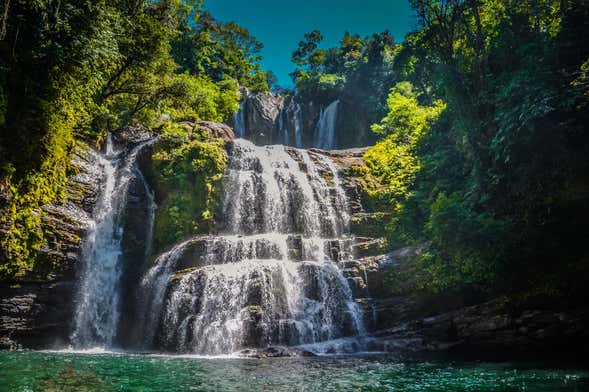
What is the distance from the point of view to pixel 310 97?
42.9 metres

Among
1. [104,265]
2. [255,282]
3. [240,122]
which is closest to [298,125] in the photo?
[240,122]

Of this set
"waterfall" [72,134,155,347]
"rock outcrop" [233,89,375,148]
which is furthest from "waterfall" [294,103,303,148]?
"waterfall" [72,134,155,347]

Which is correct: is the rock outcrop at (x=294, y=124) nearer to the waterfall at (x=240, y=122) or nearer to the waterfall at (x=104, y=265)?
the waterfall at (x=240, y=122)

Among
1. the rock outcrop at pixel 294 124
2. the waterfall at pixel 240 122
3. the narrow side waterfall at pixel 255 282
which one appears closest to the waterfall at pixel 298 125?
the rock outcrop at pixel 294 124

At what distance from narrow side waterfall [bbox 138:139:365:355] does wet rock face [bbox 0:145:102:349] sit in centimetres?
301

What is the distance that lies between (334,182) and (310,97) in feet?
72.2

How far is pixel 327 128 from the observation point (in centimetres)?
3928

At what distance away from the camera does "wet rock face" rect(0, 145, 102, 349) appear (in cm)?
1441

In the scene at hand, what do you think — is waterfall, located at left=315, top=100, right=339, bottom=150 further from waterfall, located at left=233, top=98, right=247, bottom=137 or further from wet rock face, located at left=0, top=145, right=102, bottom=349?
wet rock face, located at left=0, top=145, right=102, bottom=349

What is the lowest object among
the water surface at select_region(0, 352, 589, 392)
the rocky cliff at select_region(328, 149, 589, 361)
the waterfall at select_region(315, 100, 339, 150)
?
the water surface at select_region(0, 352, 589, 392)

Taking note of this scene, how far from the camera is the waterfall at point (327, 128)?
3847cm

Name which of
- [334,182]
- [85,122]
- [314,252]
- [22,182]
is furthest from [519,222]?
[85,122]

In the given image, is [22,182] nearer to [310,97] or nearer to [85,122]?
[85,122]

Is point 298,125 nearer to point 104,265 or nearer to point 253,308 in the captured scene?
point 104,265
